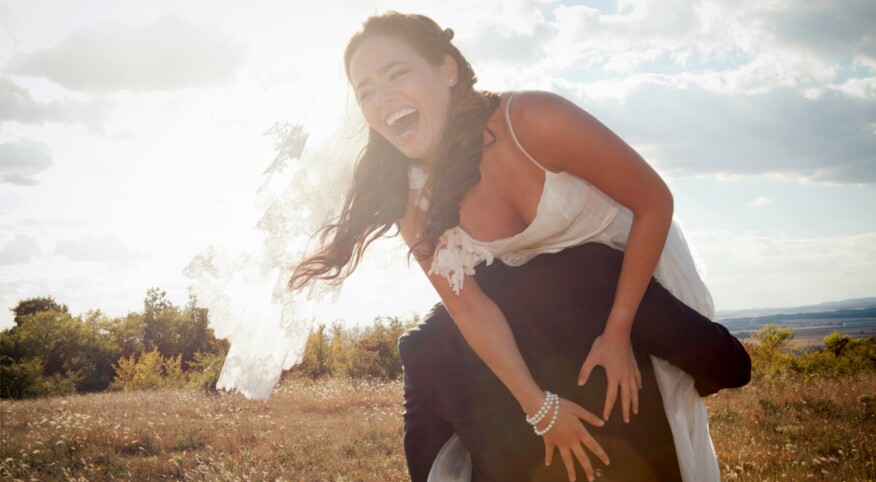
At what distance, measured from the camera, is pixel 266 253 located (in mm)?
3768

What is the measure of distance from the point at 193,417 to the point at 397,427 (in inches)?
125

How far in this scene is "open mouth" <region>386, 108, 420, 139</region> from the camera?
2.80m

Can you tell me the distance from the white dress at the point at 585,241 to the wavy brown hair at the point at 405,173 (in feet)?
0.42

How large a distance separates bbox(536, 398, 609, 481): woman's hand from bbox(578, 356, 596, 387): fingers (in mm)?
105

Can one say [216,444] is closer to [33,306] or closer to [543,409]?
[543,409]

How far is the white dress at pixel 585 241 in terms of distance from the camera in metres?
2.62

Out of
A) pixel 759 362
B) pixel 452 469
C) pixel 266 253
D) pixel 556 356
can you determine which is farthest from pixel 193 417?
pixel 759 362

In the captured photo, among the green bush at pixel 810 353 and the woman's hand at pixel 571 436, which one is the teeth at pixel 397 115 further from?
the green bush at pixel 810 353

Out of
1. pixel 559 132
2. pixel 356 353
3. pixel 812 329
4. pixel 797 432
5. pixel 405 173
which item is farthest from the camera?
pixel 812 329

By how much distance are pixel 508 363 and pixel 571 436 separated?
0.38m

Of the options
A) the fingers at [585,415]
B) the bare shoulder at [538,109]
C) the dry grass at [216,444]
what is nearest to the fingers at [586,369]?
the fingers at [585,415]

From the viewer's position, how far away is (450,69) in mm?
2936

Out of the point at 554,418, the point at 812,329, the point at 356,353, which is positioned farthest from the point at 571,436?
the point at 812,329

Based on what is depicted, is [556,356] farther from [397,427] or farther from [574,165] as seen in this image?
[397,427]
